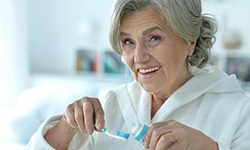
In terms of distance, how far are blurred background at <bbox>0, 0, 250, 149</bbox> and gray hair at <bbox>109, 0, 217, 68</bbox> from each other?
1646mm

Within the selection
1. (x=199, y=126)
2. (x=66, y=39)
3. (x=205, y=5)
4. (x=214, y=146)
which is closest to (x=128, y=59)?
(x=199, y=126)

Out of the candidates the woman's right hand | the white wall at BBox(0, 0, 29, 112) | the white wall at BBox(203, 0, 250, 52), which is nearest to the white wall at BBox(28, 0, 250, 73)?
the white wall at BBox(0, 0, 29, 112)

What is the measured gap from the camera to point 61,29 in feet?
14.4

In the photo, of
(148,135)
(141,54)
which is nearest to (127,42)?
(141,54)

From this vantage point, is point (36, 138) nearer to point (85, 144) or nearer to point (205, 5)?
point (85, 144)

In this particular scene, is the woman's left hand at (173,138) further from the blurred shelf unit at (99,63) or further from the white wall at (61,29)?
the white wall at (61,29)

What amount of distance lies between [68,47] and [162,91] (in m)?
3.06

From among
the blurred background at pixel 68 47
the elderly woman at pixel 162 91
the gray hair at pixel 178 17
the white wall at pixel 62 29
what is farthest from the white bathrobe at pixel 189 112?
the white wall at pixel 62 29

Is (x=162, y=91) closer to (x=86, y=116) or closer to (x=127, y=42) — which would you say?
(x=127, y=42)

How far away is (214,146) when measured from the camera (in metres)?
1.09

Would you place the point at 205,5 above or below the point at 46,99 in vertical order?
above

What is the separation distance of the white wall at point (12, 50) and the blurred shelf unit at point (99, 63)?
544 millimetres

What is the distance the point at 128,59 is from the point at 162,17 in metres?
0.18

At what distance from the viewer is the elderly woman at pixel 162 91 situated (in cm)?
129
